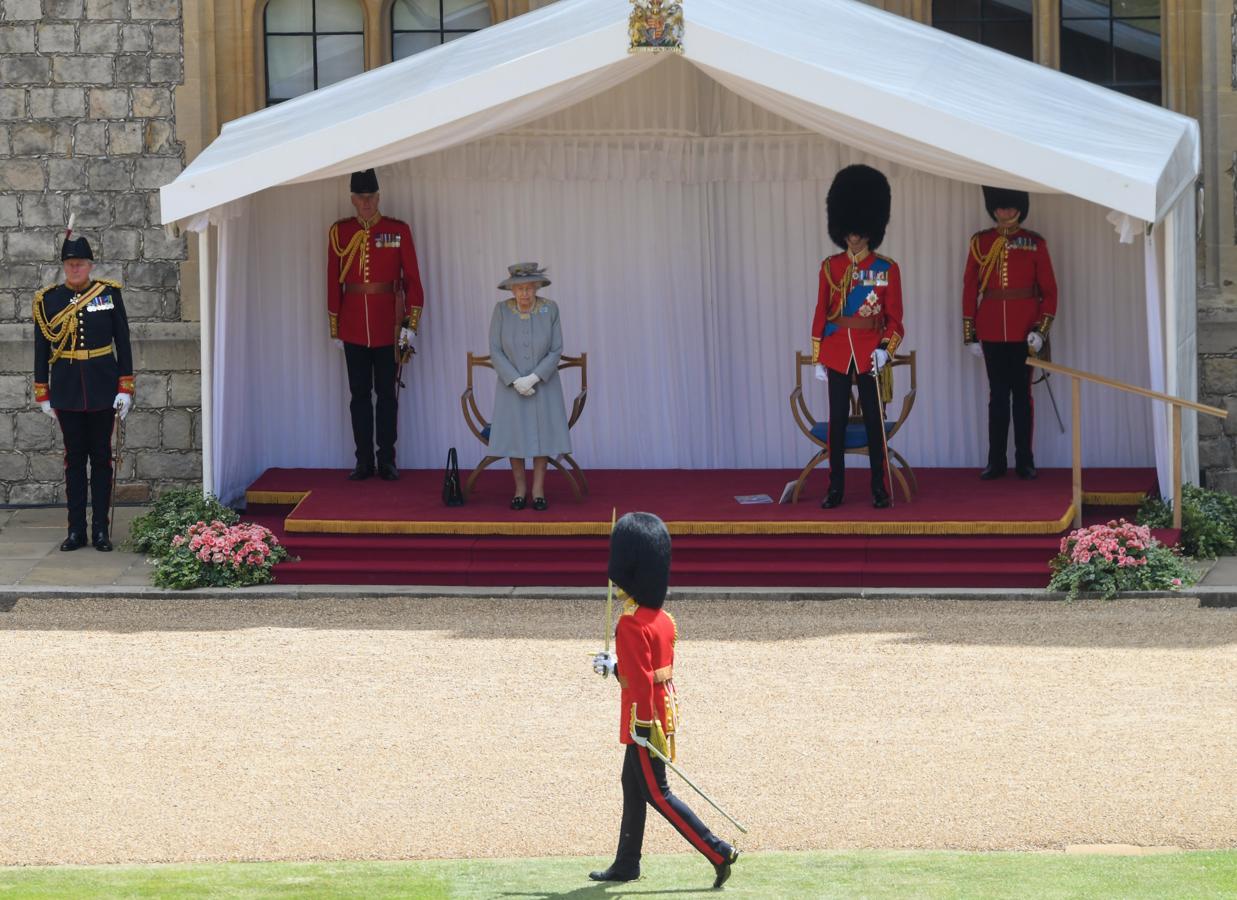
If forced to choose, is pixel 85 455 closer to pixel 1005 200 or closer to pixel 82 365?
pixel 82 365

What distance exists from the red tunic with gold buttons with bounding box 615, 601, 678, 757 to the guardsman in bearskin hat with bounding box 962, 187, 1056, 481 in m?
5.86

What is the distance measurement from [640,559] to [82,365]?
235 inches

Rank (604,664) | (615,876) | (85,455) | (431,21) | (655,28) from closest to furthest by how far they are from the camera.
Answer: (604,664) → (615,876) → (655,28) → (85,455) → (431,21)

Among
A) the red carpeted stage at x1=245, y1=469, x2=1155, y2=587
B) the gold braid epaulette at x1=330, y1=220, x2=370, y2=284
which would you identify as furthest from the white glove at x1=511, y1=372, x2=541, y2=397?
the gold braid epaulette at x1=330, y1=220, x2=370, y2=284

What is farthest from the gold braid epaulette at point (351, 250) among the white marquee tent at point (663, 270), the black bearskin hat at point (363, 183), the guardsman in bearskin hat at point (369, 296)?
the white marquee tent at point (663, 270)

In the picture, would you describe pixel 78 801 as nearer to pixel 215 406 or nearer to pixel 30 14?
pixel 215 406

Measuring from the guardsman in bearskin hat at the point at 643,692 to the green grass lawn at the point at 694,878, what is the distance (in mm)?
141

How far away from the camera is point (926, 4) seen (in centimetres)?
1303

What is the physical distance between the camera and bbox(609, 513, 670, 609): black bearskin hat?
604cm

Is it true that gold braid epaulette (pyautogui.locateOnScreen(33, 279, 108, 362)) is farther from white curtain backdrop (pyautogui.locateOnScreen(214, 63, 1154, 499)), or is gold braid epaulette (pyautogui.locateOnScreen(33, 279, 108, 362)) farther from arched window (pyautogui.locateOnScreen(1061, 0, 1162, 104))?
arched window (pyautogui.locateOnScreen(1061, 0, 1162, 104))

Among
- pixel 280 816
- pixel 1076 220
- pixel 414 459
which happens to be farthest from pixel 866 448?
pixel 280 816

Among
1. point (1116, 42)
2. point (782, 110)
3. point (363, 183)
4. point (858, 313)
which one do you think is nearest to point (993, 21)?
point (1116, 42)

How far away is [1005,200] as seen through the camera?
11.6 meters

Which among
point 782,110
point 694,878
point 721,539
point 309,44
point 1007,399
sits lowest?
point 694,878
